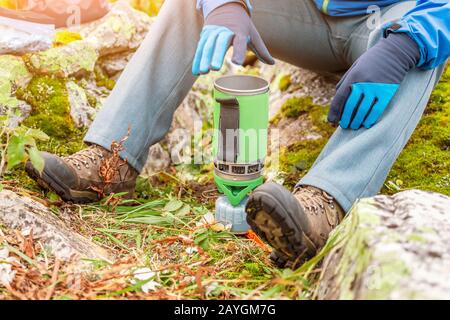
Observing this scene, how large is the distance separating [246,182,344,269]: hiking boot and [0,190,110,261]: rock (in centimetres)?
51

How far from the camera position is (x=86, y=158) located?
2000 millimetres

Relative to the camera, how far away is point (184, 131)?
287 centimetres

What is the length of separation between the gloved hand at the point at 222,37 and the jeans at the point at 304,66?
8.3 inches

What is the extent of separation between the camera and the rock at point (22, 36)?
7.92ft

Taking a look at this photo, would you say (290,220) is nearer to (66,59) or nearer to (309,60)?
(309,60)

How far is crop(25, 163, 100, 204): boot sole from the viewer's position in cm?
188

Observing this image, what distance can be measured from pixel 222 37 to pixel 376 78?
532 mm

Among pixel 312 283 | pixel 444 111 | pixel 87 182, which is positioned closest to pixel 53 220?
pixel 87 182

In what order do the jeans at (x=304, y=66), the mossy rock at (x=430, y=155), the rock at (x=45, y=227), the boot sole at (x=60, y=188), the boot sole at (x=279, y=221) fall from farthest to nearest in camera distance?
1. the mossy rock at (x=430, y=155)
2. the boot sole at (x=60, y=188)
3. the jeans at (x=304, y=66)
4. the rock at (x=45, y=227)
5. the boot sole at (x=279, y=221)

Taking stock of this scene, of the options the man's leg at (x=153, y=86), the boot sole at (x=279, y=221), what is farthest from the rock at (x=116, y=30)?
the boot sole at (x=279, y=221)

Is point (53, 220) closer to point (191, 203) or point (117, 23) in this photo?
point (191, 203)

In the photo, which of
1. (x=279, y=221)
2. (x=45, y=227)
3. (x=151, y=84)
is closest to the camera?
(x=279, y=221)

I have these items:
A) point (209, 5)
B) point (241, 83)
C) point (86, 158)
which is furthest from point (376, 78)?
point (86, 158)

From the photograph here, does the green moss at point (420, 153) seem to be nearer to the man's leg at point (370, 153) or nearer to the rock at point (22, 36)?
the man's leg at point (370, 153)
